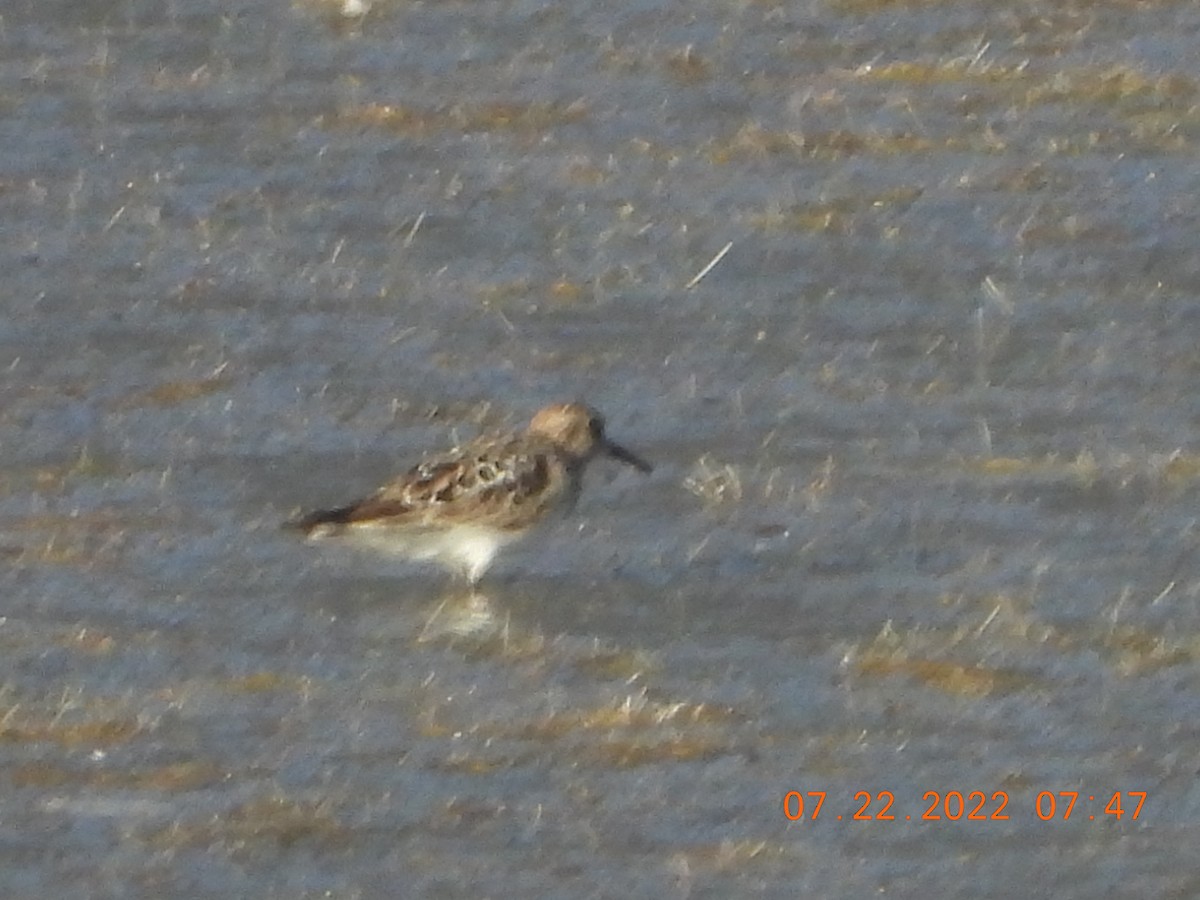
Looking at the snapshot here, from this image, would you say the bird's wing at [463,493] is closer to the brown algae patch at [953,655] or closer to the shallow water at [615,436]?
the shallow water at [615,436]

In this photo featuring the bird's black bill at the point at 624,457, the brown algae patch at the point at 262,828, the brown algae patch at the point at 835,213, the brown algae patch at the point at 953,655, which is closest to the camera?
the brown algae patch at the point at 262,828

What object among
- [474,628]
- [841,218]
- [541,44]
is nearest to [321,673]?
[474,628]

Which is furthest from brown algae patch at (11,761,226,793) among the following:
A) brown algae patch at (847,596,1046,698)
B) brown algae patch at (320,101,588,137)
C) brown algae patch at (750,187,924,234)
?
brown algae patch at (320,101,588,137)

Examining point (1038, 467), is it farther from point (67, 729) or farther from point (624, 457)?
point (67, 729)

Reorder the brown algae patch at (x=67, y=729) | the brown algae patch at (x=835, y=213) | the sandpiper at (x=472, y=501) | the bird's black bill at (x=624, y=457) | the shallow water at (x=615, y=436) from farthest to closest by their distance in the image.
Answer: the brown algae patch at (x=835, y=213) → the bird's black bill at (x=624, y=457) → the sandpiper at (x=472, y=501) → the brown algae patch at (x=67, y=729) → the shallow water at (x=615, y=436)

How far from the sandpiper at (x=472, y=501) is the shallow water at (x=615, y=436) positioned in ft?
0.46

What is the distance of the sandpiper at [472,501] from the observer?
1280 cm

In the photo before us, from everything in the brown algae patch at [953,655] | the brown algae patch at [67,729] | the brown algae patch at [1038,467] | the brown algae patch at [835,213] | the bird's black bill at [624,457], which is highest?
the brown algae patch at [67,729]

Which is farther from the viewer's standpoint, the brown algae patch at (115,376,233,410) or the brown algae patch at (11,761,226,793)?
the brown algae patch at (115,376,233,410)

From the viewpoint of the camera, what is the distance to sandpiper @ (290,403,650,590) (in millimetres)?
12797

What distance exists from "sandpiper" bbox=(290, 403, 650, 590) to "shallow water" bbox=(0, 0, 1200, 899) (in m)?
0.14

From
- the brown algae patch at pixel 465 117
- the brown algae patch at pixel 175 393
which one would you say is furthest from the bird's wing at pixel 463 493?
the brown algae patch at pixel 465 117

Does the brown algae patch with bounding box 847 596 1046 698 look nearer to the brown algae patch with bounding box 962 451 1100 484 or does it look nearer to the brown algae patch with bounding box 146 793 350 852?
the brown algae patch with bounding box 962 451 1100 484

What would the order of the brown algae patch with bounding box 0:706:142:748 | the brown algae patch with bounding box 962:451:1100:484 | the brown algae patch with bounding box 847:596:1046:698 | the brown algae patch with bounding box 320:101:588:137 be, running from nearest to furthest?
1. the brown algae patch with bounding box 0:706:142:748
2. the brown algae patch with bounding box 847:596:1046:698
3. the brown algae patch with bounding box 962:451:1100:484
4. the brown algae patch with bounding box 320:101:588:137
